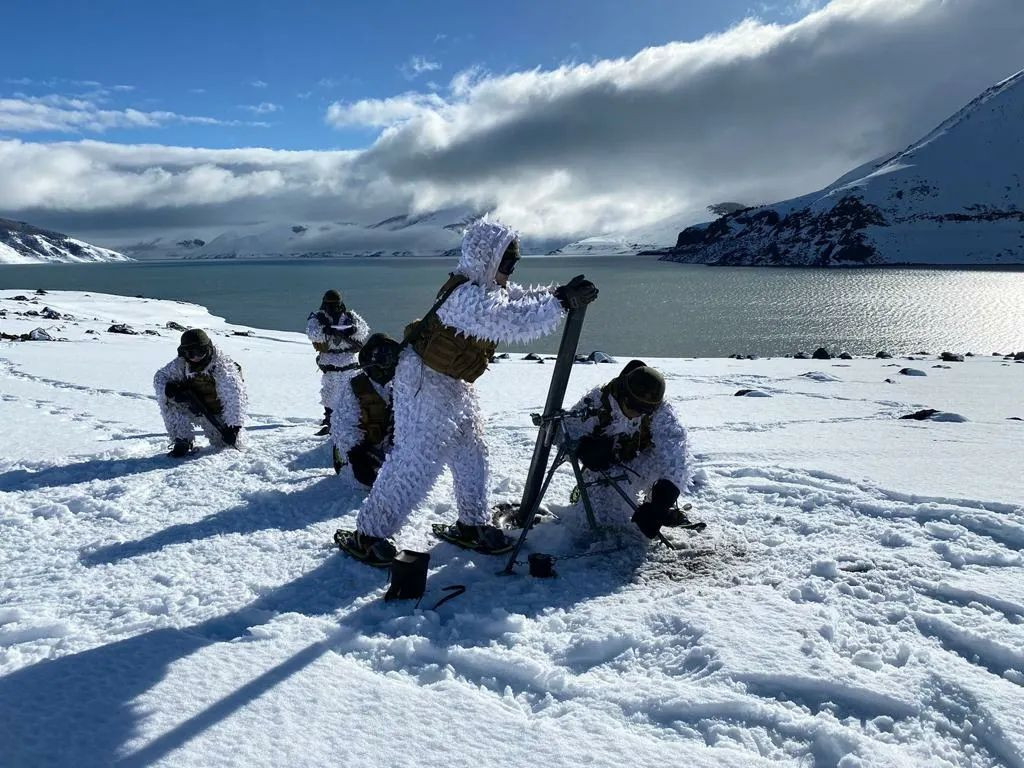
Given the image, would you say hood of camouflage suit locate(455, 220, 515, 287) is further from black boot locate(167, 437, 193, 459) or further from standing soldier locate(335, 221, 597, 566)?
black boot locate(167, 437, 193, 459)

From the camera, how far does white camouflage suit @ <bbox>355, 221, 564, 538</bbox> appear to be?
3.84 metres

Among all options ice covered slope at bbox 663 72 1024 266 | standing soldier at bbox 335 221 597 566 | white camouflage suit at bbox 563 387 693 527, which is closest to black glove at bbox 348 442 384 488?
standing soldier at bbox 335 221 597 566

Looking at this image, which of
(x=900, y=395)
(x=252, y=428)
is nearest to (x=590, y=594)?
(x=252, y=428)

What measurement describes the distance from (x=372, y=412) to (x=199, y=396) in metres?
2.44

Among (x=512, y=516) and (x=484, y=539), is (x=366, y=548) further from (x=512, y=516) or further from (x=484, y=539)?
(x=512, y=516)

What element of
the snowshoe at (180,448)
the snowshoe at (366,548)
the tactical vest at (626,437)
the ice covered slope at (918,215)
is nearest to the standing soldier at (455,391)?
the snowshoe at (366,548)

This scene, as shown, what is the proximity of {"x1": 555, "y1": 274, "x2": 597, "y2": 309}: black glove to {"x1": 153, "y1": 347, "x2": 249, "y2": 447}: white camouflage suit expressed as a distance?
4256 millimetres

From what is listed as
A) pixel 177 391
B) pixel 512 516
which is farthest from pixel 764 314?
pixel 512 516

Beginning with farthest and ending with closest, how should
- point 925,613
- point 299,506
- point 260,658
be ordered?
point 299,506 → point 925,613 → point 260,658

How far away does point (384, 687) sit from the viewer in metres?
2.66

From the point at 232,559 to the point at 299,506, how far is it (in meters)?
A: 1.07

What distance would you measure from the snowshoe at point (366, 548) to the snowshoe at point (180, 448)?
3.07m

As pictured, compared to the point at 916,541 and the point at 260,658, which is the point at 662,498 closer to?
the point at 916,541

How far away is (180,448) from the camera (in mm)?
6492
